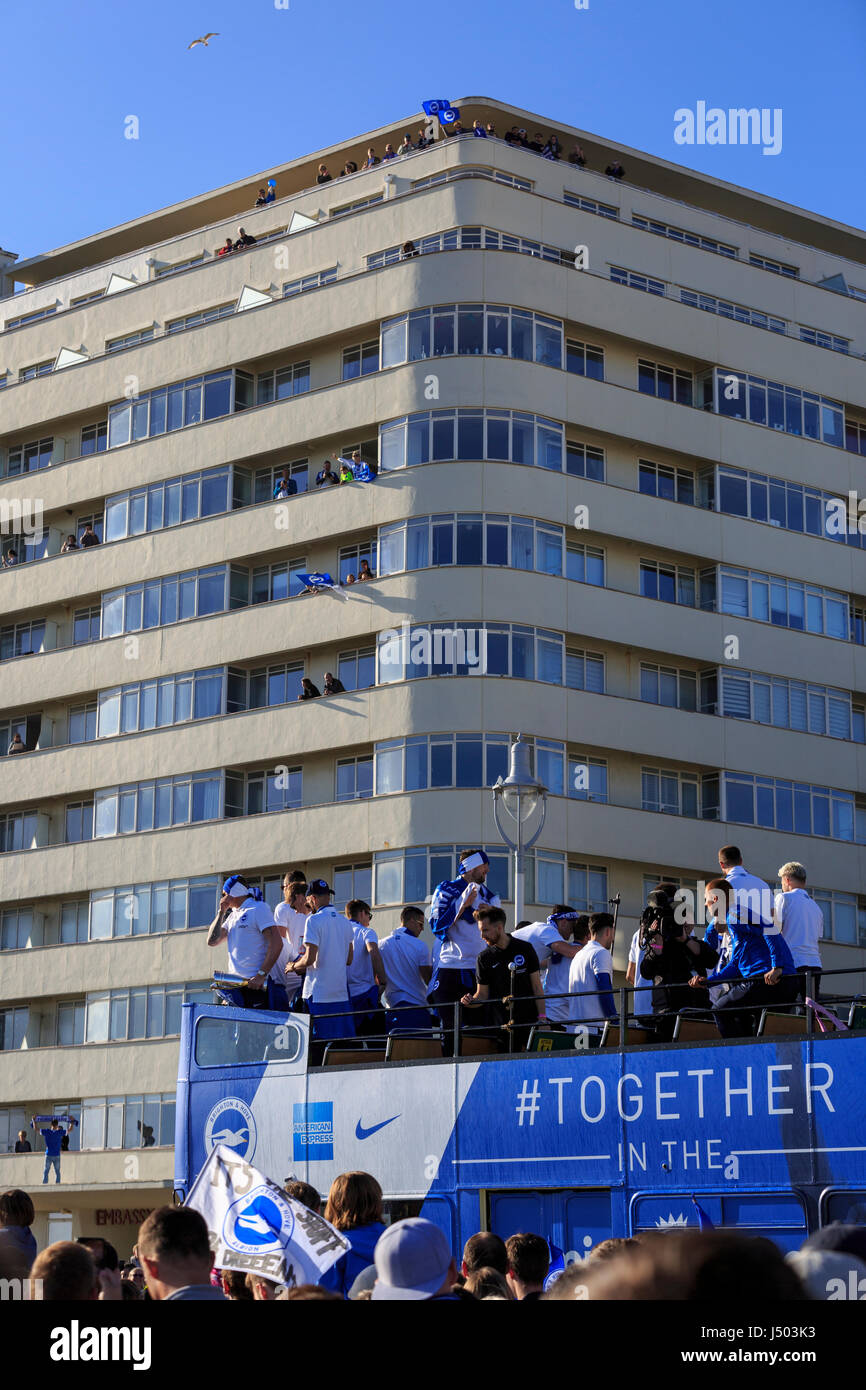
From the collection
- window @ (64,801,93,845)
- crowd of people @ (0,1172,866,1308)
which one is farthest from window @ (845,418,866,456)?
crowd of people @ (0,1172,866,1308)

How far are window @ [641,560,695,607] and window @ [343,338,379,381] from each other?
352 inches

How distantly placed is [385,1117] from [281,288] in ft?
128

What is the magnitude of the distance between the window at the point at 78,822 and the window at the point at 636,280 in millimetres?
20749

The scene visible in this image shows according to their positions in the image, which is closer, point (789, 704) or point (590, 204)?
point (789, 704)

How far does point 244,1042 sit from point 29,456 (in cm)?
4202

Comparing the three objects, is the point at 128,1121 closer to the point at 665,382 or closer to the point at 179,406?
the point at 179,406

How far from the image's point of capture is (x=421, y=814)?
42.2 meters

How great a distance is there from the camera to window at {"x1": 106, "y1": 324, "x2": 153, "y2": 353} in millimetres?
53125

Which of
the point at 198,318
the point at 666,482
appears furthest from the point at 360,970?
the point at 198,318

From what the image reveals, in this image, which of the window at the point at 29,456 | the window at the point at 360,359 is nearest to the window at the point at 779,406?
the window at the point at 360,359

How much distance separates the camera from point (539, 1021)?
45.2ft

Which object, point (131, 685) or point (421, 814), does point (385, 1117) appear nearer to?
point (421, 814)

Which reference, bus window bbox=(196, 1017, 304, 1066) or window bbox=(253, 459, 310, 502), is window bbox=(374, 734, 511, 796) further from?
bus window bbox=(196, 1017, 304, 1066)
